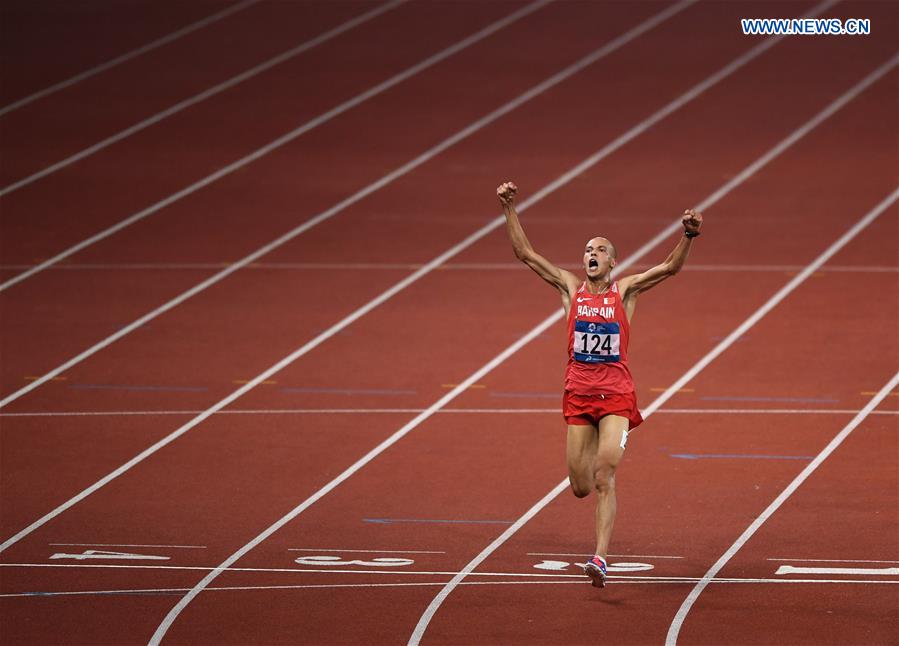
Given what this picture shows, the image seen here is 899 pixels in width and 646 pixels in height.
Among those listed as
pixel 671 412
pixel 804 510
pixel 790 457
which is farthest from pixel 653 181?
pixel 804 510

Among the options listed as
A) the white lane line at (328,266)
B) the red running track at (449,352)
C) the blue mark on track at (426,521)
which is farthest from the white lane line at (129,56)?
the blue mark on track at (426,521)

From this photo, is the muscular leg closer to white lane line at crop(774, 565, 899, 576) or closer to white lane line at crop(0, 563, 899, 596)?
white lane line at crop(0, 563, 899, 596)

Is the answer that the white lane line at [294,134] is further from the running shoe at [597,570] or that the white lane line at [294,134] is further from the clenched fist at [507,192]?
the running shoe at [597,570]

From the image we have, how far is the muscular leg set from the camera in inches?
386

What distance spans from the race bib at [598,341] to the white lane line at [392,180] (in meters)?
6.21

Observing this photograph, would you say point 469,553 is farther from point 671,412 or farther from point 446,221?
point 446,221

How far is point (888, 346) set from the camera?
15672 mm

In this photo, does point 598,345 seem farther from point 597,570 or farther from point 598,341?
point 597,570

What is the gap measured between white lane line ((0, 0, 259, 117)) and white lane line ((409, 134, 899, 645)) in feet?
29.5

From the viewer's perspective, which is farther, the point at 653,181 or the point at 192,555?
the point at 653,181

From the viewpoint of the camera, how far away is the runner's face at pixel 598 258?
10000mm

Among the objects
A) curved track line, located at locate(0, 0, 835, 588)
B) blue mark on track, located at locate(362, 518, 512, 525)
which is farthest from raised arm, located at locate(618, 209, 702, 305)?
curved track line, located at locate(0, 0, 835, 588)

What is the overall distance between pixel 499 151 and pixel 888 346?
6829mm

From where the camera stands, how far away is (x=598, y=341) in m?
10.0
